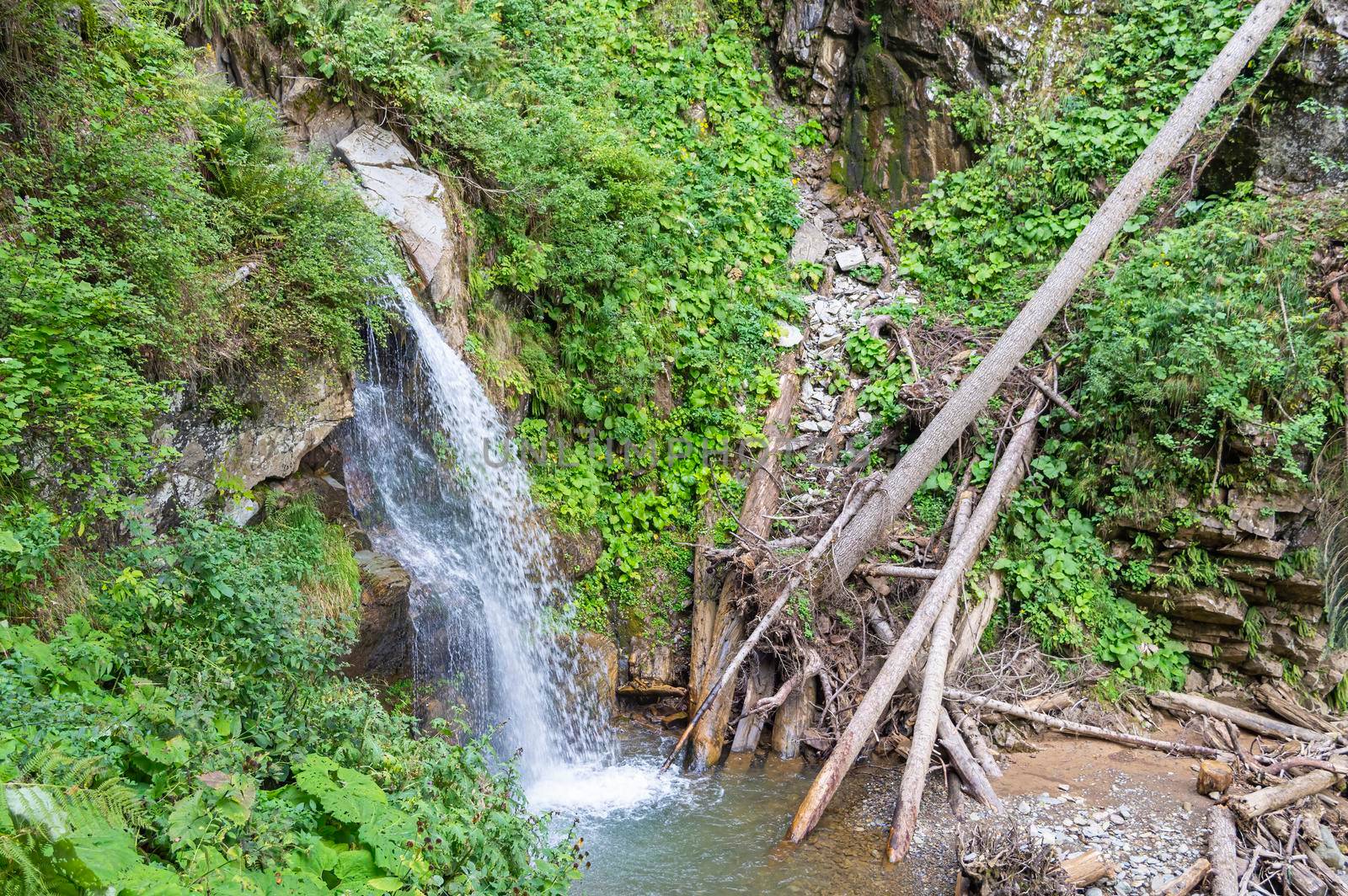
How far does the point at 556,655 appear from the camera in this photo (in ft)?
25.1

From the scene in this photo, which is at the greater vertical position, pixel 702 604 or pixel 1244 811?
pixel 702 604

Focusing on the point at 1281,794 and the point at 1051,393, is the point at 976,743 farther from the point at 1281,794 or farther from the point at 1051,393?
the point at 1051,393

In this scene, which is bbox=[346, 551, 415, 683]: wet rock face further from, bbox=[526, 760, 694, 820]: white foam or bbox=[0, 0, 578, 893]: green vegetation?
bbox=[526, 760, 694, 820]: white foam

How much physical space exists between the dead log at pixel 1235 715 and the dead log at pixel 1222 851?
162 centimetres

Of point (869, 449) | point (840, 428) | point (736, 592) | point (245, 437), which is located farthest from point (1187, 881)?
point (245, 437)

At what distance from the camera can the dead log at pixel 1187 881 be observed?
5430 mm

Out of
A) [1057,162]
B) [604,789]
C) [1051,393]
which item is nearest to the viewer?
[604,789]

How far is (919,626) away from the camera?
7.53 meters

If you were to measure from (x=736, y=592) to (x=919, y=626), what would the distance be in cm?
177

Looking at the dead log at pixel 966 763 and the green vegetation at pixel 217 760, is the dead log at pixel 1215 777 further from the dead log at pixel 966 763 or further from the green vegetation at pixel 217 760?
the green vegetation at pixel 217 760

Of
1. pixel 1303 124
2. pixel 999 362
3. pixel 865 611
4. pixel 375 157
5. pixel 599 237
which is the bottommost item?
pixel 865 611

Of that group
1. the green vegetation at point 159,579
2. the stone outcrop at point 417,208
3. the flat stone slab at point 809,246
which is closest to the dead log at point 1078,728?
the green vegetation at point 159,579

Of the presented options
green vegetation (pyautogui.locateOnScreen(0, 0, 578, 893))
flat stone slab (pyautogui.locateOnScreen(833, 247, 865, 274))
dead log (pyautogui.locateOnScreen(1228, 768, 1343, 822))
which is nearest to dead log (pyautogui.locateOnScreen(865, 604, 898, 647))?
dead log (pyautogui.locateOnScreen(1228, 768, 1343, 822))

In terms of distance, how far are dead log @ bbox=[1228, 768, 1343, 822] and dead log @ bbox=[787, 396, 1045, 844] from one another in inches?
104
